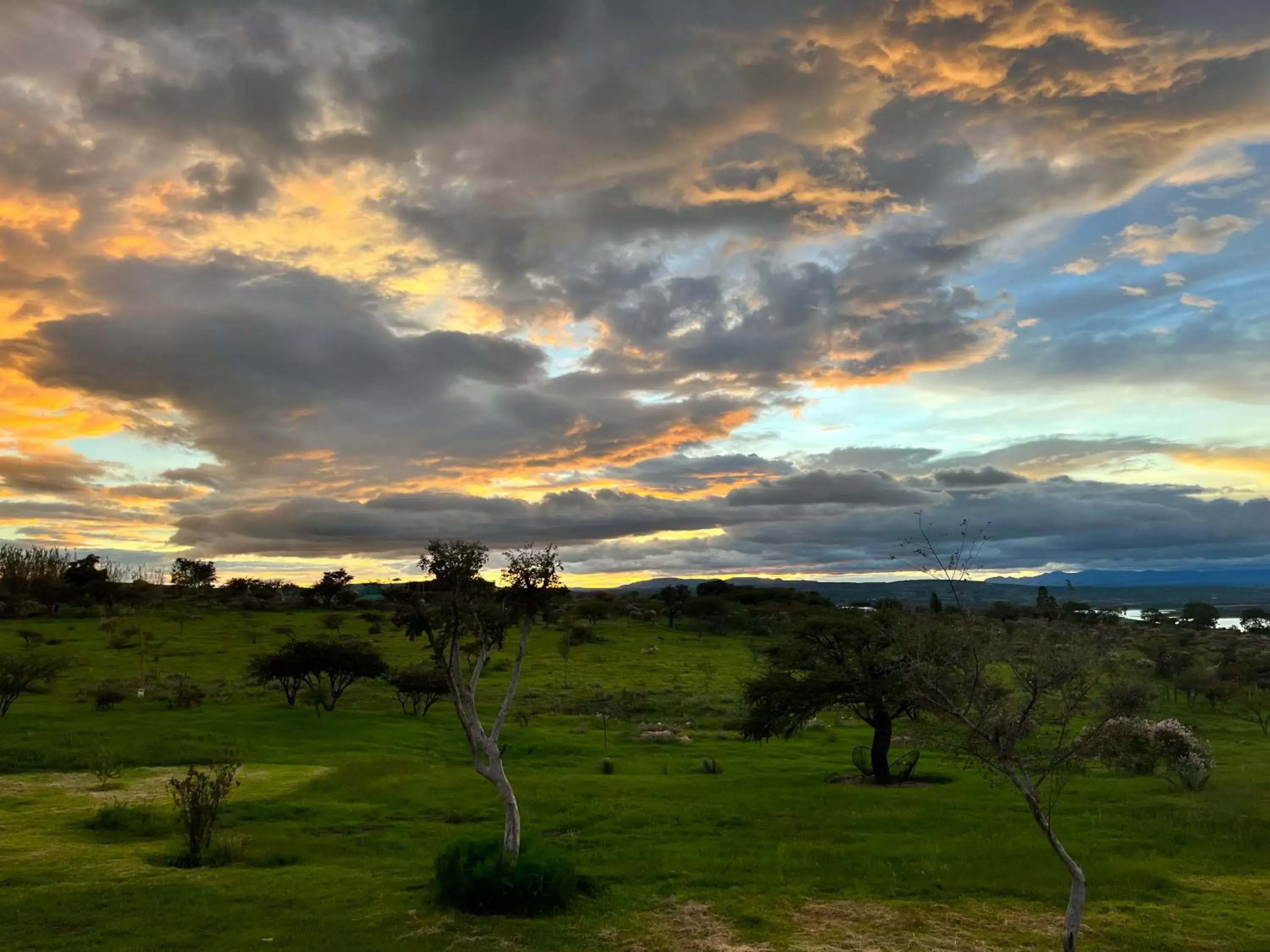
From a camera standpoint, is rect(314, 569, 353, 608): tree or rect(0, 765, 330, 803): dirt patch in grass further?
rect(314, 569, 353, 608): tree

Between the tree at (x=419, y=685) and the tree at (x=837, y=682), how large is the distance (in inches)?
1116

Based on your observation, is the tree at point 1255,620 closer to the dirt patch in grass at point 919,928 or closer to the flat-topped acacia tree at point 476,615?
the dirt patch in grass at point 919,928

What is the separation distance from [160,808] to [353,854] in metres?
10.5

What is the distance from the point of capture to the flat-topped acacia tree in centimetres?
2003

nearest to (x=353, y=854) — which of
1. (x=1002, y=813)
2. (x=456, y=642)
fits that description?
(x=456, y=642)

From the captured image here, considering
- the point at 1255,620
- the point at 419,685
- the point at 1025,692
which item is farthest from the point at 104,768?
the point at 1255,620

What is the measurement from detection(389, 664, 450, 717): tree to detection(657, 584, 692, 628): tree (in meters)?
80.4

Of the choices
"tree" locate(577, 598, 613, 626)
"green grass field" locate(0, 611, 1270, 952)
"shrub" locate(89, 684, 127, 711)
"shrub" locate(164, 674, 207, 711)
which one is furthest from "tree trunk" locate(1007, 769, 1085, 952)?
"tree" locate(577, 598, 613, 626)

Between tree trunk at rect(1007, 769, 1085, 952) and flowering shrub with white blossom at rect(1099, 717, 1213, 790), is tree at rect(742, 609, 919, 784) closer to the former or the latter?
flowering shrub with white blossom at rect(1099, 717, 1213, 790)

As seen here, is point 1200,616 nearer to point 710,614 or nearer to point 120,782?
point 710,614

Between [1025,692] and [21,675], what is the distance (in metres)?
62.0

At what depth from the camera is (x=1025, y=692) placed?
693 inches

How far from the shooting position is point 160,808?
31078mm

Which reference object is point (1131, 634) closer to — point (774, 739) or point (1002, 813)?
point (774, 739)
